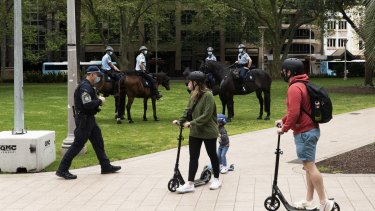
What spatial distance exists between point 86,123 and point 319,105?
15.7ft

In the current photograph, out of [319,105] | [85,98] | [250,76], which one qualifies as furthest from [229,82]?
[319,105]

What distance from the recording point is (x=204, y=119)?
8.82 metres

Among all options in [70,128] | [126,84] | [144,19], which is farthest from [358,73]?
[70,128]

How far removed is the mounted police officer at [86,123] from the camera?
410 inches

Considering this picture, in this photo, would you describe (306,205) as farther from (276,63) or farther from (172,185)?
(276,63)

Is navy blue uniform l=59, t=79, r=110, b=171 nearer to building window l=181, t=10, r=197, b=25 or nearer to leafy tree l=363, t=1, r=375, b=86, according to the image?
leafy tree l=363, t=1, r=375, b=86

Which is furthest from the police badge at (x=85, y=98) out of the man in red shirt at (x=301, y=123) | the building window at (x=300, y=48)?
the building window at (x=300, y=48)

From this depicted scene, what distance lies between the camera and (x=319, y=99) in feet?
23.9

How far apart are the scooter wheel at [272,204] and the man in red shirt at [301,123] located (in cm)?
55

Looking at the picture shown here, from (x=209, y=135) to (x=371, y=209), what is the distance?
255 cm

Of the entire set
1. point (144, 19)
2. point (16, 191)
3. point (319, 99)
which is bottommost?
point (16, 191)

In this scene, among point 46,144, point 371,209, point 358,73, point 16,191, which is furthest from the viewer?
point 358,73

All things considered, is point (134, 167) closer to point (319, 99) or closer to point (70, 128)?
point (70, 128)

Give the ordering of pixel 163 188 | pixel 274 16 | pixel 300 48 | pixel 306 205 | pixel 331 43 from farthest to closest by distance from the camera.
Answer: pixel 331 43 < pixel 300 48 < pixel 274 16 < pixel 163 188 < pixel 306 205
